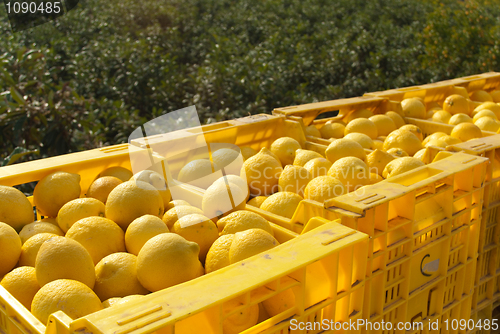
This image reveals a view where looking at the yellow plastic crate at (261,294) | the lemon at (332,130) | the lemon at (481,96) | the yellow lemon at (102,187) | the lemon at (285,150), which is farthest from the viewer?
the lemon at (481,96)

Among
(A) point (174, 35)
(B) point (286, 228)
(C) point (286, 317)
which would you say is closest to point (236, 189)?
(B) point (286, 228)

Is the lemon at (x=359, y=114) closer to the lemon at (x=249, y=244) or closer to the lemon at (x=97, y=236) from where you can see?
the lemon at (x=249, y=244)

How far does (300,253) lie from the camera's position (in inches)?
52.2

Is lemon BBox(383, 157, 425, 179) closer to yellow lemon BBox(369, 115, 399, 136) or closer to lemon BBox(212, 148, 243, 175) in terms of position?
lemon BBox(212, 148, 243, 175)

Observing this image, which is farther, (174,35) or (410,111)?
(174,35)

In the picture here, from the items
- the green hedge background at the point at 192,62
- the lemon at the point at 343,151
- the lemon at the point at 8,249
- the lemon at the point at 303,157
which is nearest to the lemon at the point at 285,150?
the lemon at the point at 303,157

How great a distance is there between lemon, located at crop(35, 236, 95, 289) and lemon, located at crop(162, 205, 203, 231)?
443 mm

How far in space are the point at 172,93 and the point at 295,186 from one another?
183 inches

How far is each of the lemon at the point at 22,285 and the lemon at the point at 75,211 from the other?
1.16 feet

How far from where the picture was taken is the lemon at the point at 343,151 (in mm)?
2480

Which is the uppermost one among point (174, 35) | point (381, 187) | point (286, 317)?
point (174, 35)

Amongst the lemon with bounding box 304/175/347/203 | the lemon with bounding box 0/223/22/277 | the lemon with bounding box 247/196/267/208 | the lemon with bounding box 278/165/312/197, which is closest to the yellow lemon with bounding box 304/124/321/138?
the lemon with bounding box 278/165/312/197

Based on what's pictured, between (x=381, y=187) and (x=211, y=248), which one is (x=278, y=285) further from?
(x=381, y=187)

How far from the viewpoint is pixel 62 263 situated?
1465 millimetres
